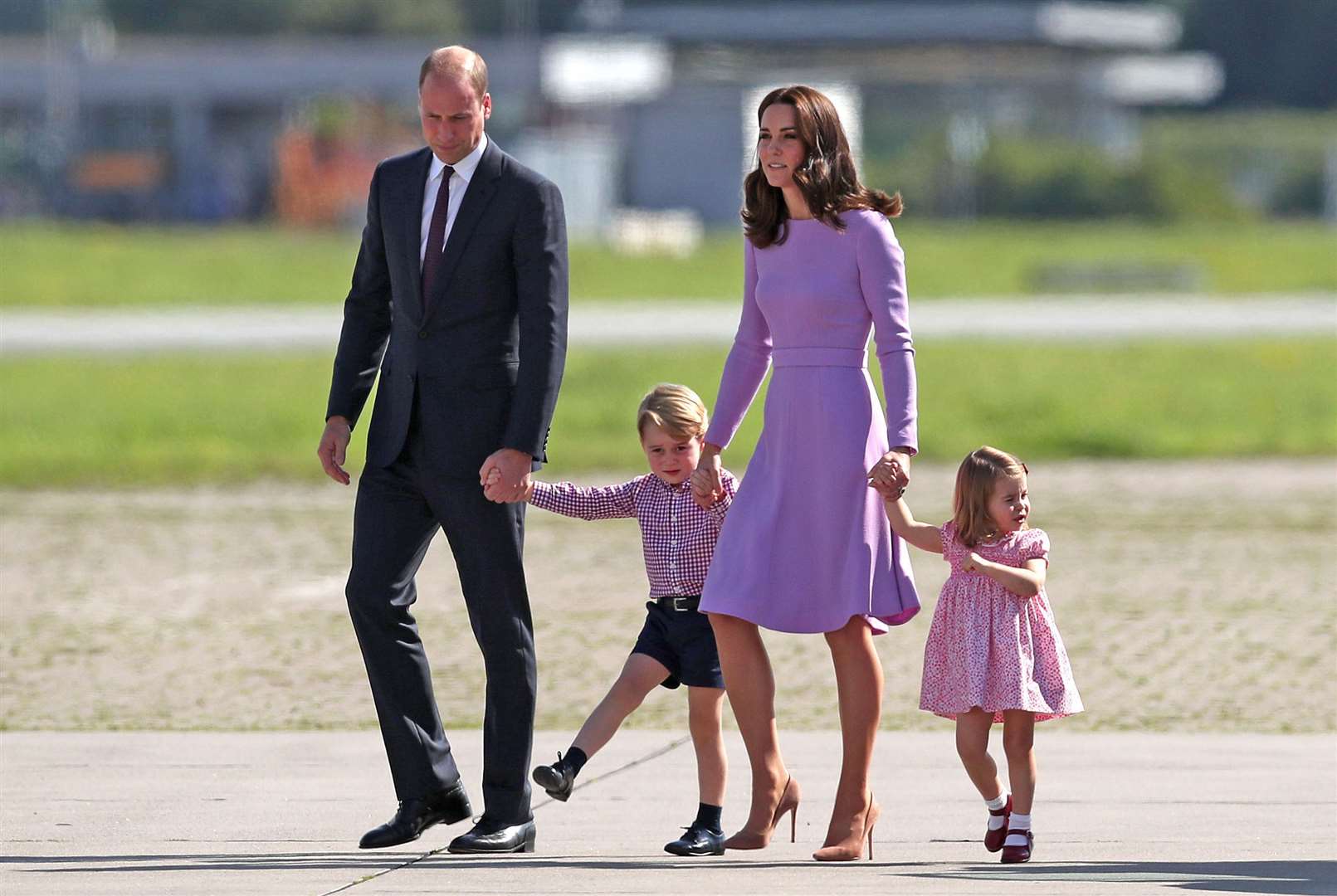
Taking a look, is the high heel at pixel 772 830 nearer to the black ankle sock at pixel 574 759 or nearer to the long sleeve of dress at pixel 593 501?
the black ankle sock at pixel 574 759

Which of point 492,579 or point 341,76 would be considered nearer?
point 492,579

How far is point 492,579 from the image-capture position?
238 inches

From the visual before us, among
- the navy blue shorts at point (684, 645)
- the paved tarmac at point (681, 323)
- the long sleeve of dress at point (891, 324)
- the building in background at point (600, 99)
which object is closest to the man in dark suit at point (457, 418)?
the navy blue shorts at point (684, 645)

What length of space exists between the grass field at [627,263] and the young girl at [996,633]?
3066cm

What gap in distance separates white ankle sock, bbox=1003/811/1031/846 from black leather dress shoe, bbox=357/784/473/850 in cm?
140

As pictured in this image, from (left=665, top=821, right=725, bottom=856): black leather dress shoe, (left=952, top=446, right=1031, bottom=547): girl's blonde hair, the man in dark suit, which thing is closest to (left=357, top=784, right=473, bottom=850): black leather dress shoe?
the man in dark suit

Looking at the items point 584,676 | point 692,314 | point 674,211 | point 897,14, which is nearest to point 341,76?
point 674,211

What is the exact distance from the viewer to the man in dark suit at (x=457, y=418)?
5914mm

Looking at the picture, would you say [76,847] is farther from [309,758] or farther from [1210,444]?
[1210,444]

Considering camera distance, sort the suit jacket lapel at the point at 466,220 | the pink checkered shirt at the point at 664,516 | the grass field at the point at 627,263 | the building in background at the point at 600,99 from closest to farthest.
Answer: the suit jacket lapel at the point at 466,220 < the pink checkered shirt at the point at 664,516 < the grass field at the point at 627,263 < the building in background at the point at 600,99

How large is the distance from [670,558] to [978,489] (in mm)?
859

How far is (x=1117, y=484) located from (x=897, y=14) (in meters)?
69.7

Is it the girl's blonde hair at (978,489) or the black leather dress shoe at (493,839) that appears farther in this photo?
the black leather dress shoe at (493,839)

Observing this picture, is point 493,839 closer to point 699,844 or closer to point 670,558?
point 699,844
